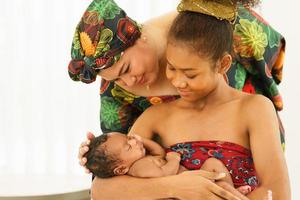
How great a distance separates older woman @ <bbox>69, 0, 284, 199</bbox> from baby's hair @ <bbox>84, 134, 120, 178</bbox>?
0.03 m

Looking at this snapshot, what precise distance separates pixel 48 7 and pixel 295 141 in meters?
1.66

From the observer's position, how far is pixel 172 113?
1.94 m

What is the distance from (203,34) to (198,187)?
18.0 inches

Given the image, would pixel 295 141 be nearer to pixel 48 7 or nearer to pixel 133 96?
pixel 133 96

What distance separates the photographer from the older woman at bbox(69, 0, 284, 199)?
1.75 meters

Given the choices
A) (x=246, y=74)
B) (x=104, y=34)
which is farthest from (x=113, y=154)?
(x=246, y=74)

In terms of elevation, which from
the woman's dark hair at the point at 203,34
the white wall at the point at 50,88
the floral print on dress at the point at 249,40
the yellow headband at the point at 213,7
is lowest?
the white wall at the point at 50,88

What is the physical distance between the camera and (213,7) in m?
1.74

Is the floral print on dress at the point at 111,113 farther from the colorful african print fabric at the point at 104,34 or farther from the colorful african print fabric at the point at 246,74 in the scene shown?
the colorful african print fabric at the point at 104,34

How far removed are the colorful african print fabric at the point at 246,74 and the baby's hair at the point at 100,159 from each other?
0.42 meters

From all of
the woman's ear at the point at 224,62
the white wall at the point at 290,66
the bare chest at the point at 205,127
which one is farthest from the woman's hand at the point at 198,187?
the white wall at the point at 290,66

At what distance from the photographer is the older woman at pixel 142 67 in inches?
69.0

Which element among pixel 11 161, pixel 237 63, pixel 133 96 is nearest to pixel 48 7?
pixel 11 161

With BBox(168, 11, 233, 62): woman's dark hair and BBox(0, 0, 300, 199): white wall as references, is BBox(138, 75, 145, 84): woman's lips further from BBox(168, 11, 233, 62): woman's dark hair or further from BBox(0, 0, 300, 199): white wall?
Answer: BBox(0, 0, 300, 199): white wall
